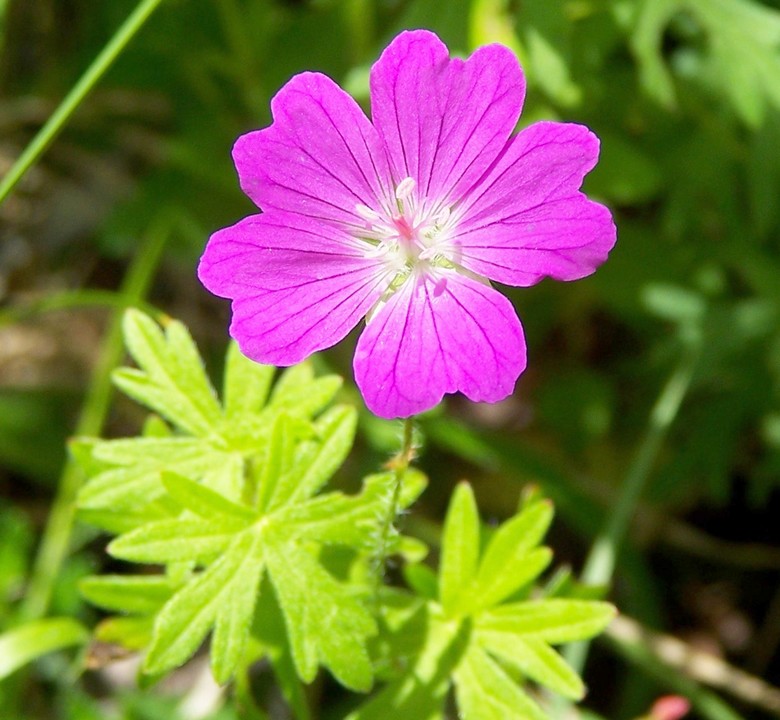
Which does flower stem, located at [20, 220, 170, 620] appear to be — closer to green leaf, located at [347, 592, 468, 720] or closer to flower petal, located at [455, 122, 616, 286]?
green leaf, located at [347, 592, 468, 720]

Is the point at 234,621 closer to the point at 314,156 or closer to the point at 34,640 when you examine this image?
the point at 314,156

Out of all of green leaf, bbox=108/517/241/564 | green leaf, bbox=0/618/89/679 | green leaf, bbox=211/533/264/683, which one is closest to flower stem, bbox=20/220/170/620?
green leaf, bbox=0/618/89/679

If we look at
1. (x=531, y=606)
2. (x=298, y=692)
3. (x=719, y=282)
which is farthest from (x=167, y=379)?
(x=719, y=282)

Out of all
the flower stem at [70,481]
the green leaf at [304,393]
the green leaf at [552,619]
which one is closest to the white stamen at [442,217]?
the green leaf at [304,393]

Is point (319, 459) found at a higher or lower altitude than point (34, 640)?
higher

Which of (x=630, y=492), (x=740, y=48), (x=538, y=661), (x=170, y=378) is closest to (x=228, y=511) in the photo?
(x=170, y=378)

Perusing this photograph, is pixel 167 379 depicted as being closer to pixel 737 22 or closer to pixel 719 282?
pixel 737 22

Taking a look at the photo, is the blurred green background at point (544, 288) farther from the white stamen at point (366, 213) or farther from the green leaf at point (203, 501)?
the green leaf at point (203, 501)
